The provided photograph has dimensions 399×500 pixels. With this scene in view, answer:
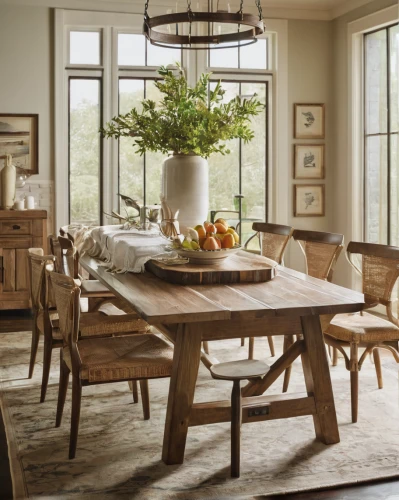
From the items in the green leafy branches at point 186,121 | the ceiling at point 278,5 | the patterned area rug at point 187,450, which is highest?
the ceiling at point 278,5

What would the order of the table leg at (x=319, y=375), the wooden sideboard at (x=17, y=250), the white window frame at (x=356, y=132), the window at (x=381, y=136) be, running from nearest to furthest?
the table leg at (x=319, y=375) < the wooden sideboard at (x=17, y=250) < the window at (x=381, y=136) < the white window frame at (x=356, y=132)

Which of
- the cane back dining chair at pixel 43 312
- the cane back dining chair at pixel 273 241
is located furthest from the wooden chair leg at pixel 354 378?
the cane back dining chair at pixel 43 312

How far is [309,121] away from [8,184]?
3.13 m

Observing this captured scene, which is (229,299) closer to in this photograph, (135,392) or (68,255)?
(135,392)

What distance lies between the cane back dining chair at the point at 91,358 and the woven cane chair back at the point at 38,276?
693 millimetres

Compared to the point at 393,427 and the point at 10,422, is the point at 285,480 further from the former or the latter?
the point at 10,422

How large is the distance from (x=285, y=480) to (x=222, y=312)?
2.51 feet

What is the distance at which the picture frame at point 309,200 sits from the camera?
24.6ft

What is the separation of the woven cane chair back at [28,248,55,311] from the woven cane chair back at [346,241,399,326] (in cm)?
181

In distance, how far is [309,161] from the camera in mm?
7492

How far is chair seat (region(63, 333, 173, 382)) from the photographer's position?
311 cm

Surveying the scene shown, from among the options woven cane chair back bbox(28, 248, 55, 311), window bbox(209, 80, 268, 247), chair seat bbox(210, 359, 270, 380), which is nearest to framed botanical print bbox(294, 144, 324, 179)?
window bbox(209, 80, 268, 247)

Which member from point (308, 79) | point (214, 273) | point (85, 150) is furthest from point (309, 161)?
point (214, 273)

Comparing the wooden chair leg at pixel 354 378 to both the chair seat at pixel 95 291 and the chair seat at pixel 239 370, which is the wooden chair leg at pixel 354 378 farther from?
the chair seat at pixel 95 291
